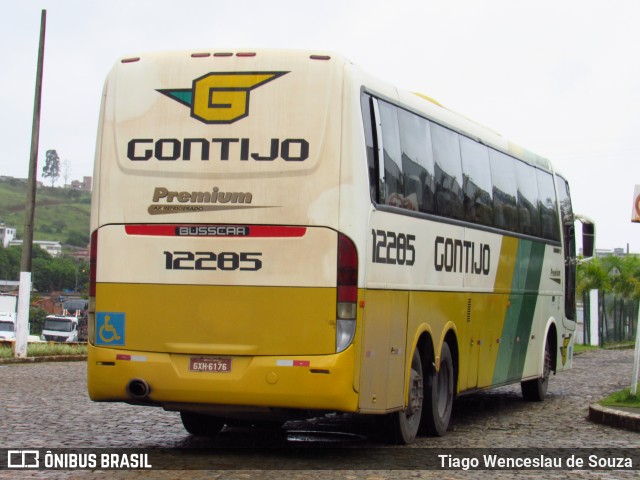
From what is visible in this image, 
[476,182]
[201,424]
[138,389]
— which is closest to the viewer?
[138,389]

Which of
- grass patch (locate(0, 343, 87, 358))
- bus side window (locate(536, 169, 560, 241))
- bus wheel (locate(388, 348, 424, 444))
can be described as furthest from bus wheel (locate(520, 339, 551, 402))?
grass patch (locate(0, 343, 87, 358))

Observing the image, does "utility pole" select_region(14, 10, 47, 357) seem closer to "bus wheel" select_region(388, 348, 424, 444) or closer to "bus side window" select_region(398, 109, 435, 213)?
"bus side window" select_region(398, 109, 435, 213)

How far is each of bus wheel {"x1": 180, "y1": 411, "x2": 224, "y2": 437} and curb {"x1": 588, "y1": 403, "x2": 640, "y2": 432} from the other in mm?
4790

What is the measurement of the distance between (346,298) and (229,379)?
1.25 metres

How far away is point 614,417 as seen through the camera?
592 inches

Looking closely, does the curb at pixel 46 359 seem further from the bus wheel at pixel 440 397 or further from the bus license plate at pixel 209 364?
the bus license plate at pixel 209 364

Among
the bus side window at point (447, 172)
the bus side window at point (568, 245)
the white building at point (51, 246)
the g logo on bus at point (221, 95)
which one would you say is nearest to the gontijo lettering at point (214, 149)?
the g logo on bus at point (221, 95)

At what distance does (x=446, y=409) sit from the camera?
14039 millimetres

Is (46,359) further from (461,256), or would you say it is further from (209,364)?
(209,364)

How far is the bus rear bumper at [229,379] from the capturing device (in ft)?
35.4

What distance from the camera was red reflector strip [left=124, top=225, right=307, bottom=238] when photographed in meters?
11.0

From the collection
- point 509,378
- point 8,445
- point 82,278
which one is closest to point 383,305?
point 8,445

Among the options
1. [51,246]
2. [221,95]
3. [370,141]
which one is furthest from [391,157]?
[51,246]

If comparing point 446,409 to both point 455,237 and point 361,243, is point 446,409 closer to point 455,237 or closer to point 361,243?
point 455,237
